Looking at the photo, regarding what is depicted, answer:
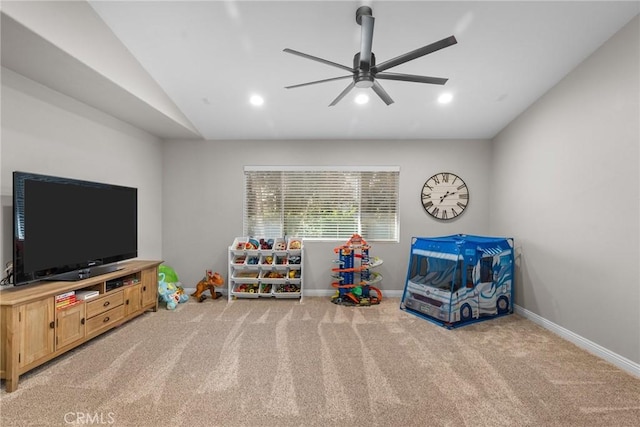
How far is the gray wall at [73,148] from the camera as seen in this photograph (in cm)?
232

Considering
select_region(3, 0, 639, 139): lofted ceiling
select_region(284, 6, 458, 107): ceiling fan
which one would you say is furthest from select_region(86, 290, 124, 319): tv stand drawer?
select_region(284, 6, 458, 107): ceiling fan

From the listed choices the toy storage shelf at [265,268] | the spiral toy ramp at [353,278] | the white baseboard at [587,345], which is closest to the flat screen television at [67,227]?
the toy storage shelf at [265,268]

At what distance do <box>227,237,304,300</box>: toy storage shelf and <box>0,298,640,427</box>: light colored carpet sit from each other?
0.96m

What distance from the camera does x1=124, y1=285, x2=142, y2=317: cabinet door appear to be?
9.79ft

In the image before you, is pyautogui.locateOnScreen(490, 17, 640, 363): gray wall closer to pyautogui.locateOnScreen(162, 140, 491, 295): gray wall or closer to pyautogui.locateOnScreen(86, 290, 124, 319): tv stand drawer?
pyautogui.locateOnScreen(162, 140, 491, 295): gray wall

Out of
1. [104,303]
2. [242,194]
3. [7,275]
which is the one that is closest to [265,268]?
[242,194]

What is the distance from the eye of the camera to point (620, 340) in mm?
2266

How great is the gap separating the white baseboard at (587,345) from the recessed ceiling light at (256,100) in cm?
403

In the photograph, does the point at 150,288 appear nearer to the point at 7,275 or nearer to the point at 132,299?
the point at 132,299

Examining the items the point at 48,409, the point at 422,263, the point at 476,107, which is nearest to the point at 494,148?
the point at 476,107

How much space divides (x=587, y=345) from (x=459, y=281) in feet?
3.71

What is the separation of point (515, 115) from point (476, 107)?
0.63 m

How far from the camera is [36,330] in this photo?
206 centimetres

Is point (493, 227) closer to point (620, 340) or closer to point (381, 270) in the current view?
point (381, 270)
